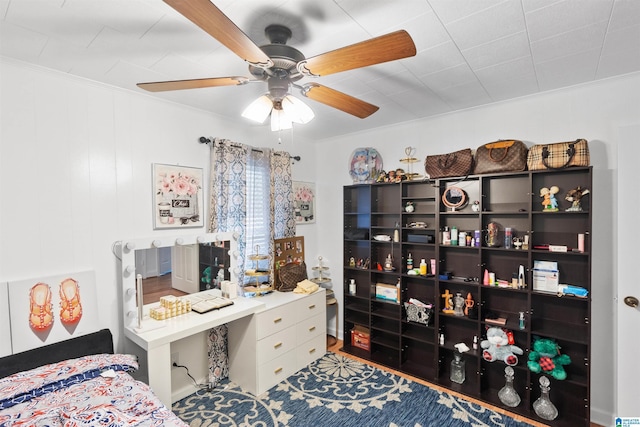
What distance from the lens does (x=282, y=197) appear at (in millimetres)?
3477

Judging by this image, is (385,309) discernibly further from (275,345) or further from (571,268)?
(571,268)

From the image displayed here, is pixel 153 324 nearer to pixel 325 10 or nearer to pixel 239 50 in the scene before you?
pixel 239 50

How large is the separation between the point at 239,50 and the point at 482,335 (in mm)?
2836

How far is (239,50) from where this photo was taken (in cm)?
122

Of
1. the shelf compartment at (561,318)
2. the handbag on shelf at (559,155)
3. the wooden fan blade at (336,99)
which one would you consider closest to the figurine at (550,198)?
the handbag on shelf at (559,155)

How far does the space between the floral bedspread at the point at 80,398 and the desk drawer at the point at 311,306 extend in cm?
152

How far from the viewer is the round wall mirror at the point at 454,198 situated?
281 cm

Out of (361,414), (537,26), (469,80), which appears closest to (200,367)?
(361,414)

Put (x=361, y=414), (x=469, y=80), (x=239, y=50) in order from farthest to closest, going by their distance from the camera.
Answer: (x=361, y=414)
(x=469, y=80)
(x=239, y=50)

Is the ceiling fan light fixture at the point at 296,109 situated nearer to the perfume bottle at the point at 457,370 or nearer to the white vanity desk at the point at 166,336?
the white vanity desk at the point at 166,336

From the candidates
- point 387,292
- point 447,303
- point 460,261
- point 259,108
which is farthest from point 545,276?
point 259,108

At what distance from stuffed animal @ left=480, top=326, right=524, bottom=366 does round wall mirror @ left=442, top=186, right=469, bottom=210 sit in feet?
3.54

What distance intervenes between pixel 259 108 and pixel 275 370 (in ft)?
7.44

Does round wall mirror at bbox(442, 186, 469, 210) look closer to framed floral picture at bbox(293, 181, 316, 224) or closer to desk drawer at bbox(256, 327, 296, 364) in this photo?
framed floral picture at bbox(293, 181, 316, 224)
